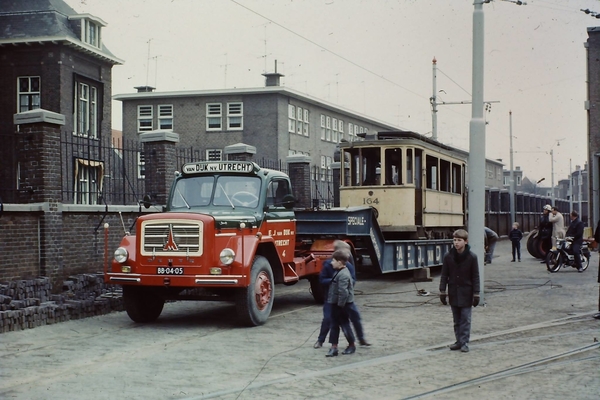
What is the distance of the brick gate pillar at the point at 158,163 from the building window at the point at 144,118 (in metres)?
32.3

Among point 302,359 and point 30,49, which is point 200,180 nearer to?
point 302,359

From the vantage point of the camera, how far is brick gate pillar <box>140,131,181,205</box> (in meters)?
17.4

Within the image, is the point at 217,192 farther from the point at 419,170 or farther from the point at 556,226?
the point at 556,226

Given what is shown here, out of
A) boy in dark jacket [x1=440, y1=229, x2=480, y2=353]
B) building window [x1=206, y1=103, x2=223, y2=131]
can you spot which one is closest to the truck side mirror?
boy in dark jacket [x1=440, y1=229, x2=480, y2=353]

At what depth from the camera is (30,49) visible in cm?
3244

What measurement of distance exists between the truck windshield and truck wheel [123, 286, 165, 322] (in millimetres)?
1600

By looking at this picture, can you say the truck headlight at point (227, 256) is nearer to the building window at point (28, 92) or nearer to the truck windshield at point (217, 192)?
the truck windshield at point (217, 192)

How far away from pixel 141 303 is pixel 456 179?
1347 cm

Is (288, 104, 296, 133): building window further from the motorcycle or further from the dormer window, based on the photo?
the motorcycle

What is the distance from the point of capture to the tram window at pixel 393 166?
62.9 feet

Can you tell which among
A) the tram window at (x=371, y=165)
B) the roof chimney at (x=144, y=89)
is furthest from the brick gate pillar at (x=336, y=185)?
the roof chimney at (x=144, y=89)

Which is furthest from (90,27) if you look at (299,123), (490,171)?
(490,171)

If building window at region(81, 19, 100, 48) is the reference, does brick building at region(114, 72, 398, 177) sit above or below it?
below

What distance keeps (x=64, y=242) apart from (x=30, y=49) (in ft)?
70.3
